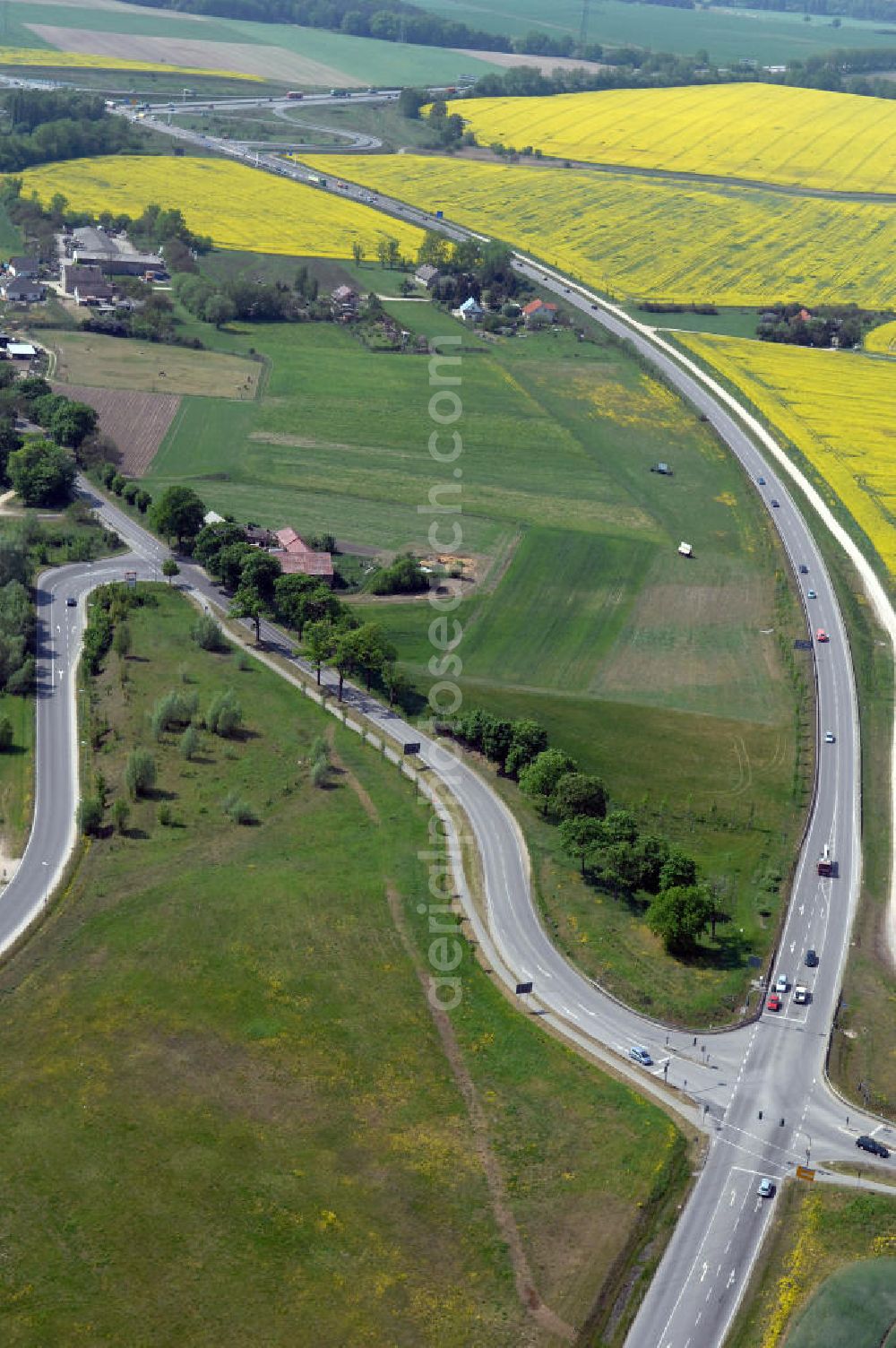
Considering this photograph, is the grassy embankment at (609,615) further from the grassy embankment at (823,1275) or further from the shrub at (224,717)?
the shrub at (224,717)

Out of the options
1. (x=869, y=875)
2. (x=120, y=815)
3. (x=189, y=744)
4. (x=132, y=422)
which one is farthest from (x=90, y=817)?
(x=132, y=422)

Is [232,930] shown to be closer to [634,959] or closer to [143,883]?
[143,883]

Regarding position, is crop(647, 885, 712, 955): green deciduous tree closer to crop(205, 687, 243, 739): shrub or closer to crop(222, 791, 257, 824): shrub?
crop(222, 791, 257, 824): shrub

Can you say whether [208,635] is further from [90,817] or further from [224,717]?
[90,817]

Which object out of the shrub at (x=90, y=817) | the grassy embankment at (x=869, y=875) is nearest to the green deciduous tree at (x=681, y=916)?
the grassy embankment at (x=869, y=875)

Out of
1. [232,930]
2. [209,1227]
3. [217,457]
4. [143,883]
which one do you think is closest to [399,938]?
[232,930]
